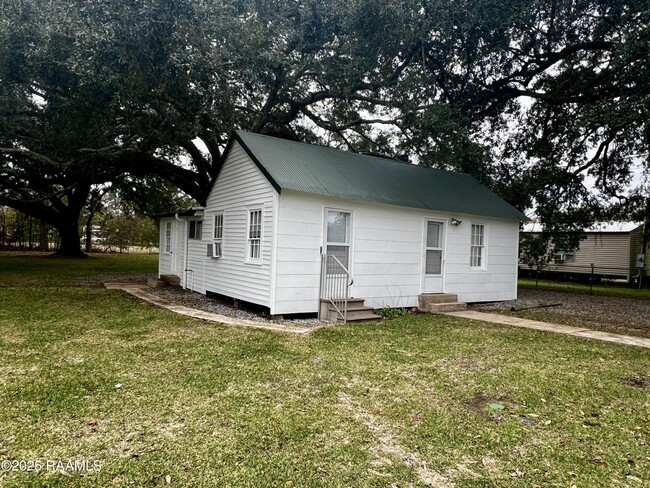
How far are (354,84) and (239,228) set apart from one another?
226 inches

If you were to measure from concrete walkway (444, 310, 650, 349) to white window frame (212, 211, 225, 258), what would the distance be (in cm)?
554

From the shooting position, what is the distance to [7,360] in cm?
473

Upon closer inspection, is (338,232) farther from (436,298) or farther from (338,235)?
(436,298)

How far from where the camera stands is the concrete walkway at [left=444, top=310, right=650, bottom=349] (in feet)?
22.7

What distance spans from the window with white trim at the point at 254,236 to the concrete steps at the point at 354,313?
1.66 m

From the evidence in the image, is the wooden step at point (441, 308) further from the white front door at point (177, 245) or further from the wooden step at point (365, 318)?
the white front door at point (177, 245)

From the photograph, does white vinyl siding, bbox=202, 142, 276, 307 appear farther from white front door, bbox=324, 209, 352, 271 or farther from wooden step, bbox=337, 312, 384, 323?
wooden step, bbox=337, 312, 384, 323

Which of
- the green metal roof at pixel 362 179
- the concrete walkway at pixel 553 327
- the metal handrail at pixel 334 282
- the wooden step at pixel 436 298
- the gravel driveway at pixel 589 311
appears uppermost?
the green metal roof at pixel 362 179

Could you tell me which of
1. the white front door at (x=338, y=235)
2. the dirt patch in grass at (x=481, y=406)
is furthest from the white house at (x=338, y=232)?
the dirt patch in grass at (x=481, y=406)

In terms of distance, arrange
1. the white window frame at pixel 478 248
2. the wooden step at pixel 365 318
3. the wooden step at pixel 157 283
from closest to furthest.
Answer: the wooden step at pixel 365 318, the white window frame at pixel 478 248, the wooden step at pixel 157 283

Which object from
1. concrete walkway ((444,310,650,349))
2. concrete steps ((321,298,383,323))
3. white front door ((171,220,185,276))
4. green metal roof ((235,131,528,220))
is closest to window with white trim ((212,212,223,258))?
green metal roof ((235,131,528,220))

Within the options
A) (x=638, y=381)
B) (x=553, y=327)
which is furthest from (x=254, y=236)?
(x=638, y=381)

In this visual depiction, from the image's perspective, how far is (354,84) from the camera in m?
11.8

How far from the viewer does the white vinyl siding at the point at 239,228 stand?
7.92 meters
